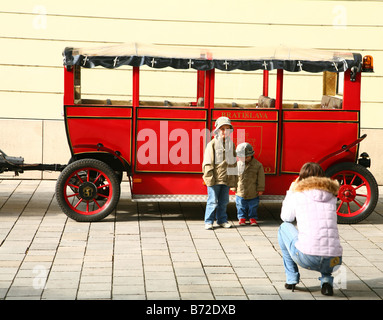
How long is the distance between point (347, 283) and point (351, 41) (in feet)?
22.9

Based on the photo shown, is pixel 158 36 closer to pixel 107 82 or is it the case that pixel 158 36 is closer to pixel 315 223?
pixel 107 82

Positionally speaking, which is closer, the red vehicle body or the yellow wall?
the red vehicle body

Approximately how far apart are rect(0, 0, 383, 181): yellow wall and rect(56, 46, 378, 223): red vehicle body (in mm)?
3298

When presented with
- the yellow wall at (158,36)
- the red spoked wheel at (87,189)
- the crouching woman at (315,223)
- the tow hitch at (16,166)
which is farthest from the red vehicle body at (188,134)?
the yellow wall at (158,36)

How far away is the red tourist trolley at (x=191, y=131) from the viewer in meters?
8.97

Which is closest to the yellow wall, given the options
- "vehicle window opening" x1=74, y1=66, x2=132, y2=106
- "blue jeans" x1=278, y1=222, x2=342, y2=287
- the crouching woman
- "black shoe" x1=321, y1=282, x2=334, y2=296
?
"vehicle window opening" x1=74, y1=66, x2=132, y2=106

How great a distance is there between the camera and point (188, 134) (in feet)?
29.8

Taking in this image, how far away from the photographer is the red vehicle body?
897 centimetres

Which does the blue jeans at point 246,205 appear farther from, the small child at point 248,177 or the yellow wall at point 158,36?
the yellow wall at point 158,36

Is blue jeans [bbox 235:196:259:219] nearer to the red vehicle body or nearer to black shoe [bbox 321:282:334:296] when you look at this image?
the red vehicle body

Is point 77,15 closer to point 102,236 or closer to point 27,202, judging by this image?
point 27,202

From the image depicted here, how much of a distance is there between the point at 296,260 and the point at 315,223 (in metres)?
0.38

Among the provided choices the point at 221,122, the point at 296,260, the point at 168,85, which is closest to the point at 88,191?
the point at 221,122

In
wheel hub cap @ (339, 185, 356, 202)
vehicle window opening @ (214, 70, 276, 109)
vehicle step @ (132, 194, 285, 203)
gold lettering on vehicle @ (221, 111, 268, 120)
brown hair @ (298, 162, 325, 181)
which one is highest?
vehicle window opening @ (214, 70, 276, 109)
